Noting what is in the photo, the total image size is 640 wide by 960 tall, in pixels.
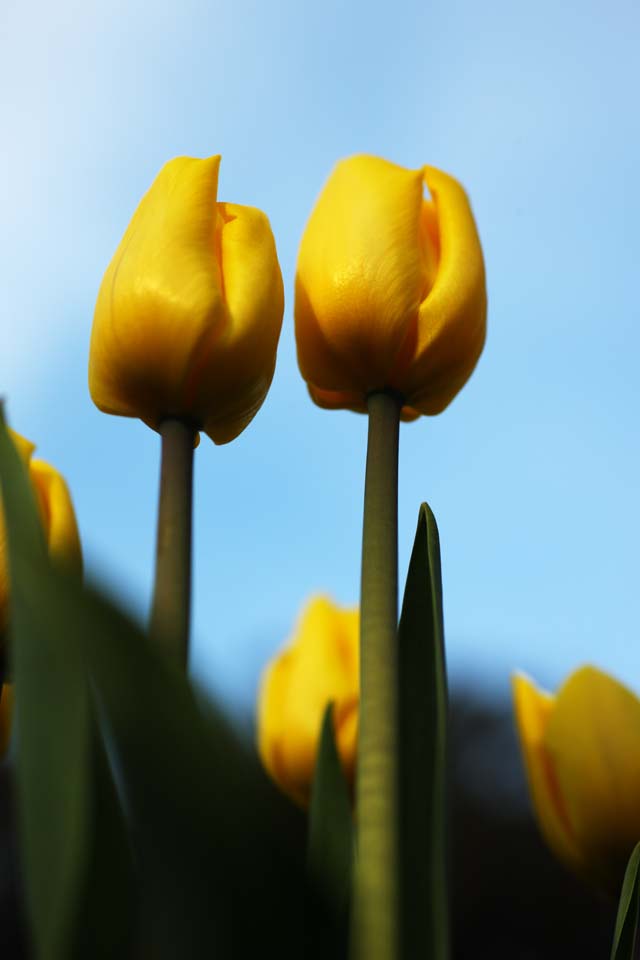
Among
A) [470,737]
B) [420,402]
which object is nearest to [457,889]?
[470,737]

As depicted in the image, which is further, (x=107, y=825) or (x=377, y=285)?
(x=377, y=285)

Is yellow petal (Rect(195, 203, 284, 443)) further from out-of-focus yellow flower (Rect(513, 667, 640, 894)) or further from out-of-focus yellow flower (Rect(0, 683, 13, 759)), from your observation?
out-of-focus yellow flower (Rect(513, 667, 640, 894))

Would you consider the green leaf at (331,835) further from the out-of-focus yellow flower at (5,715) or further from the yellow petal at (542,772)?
the yellow petal at (542,772)

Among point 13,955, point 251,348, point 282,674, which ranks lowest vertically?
point 13,955

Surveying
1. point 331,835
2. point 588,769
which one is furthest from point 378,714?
point 588,769

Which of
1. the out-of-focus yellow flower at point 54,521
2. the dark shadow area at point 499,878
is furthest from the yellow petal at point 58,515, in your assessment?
the dark shadow area at point 499,878

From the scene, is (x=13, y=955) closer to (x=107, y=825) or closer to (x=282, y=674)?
(x=282, y=674)

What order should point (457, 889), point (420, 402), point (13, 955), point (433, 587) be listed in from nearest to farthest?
point (433, 587) → point (420, 402) → point (13, 955) → point (457, 889)

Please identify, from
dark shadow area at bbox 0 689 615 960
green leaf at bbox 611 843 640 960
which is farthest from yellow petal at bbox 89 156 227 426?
dark shadow area at bbox 0 689 615 960

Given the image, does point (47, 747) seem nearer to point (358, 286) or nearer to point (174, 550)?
point (174, 550)
